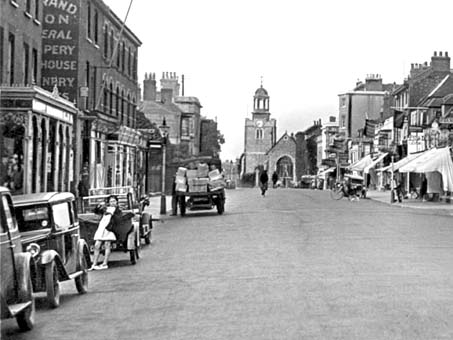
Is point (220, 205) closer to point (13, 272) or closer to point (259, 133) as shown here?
point (13, 272)

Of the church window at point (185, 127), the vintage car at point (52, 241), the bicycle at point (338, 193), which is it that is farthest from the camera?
the church window at point (185, 127)

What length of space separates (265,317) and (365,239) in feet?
41.2

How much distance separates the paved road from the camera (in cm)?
1031

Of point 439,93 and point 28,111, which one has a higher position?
point 439,93

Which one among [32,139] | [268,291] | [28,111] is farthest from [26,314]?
[32,139]

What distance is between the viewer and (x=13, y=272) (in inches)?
401

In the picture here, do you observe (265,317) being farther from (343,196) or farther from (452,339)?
(343,196)

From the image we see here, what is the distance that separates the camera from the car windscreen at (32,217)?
41.7ft

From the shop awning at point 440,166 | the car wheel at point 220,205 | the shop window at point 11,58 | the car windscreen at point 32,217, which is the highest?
the shop window at point 11,58

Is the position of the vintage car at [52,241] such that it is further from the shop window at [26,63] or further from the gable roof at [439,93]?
the gable roof at [439,93]

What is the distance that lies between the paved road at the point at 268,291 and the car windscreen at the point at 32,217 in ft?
3.43

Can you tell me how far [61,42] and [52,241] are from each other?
2882cm

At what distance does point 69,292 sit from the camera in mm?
14133

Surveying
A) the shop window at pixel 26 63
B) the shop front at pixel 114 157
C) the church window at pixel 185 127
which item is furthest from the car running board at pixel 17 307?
the church window at pixel 185 127
